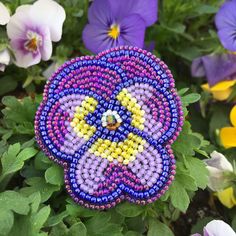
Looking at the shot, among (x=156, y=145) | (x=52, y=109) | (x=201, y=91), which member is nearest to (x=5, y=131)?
(x=52, y=109)

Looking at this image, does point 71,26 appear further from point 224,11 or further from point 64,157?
point 64,157

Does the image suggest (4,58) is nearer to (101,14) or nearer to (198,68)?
(101,14)

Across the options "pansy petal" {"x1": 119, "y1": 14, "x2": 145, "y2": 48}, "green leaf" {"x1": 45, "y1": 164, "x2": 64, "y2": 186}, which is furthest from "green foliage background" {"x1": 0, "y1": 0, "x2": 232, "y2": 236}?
"pansy petal" {"x1": 119, "y1": 14, "x2": 145, "y2": 48}

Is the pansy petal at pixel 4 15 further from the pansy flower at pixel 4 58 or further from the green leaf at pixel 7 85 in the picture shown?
the green leaf at pixel 7 85

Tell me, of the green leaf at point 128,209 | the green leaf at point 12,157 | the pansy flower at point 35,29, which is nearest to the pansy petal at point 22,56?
the pansy flower at point 35,29

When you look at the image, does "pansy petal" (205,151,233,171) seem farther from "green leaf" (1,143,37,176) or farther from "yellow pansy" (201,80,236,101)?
"green leaf" (1,143,37,176)

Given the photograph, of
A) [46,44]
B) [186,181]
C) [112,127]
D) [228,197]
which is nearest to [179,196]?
[186,181]
